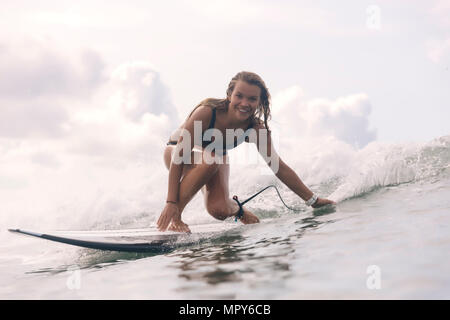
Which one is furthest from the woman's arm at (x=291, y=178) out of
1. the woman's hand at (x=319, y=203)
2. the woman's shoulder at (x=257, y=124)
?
the woman's shoulder at (x=257, y=124)

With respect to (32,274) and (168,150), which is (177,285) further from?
(168,150)

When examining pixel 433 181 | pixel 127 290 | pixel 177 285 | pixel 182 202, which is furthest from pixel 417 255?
pixel 433 181

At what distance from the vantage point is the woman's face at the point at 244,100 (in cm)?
362

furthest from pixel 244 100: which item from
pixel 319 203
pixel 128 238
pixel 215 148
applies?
pixel 128 238

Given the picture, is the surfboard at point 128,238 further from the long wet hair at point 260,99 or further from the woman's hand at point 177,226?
the long wet hair at point 260,99

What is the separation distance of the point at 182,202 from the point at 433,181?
3.37m

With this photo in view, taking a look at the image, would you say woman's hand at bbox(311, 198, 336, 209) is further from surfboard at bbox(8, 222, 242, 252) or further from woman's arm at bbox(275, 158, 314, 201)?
surfboard at bbox(8, 222, 242, 252)

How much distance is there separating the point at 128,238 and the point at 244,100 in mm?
1571

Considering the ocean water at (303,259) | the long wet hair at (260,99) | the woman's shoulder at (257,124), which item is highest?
the long wet hair at (260,99)

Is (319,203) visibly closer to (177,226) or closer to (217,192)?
(217,192)

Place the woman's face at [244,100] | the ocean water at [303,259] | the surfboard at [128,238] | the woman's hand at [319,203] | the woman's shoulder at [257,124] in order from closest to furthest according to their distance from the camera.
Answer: the ocean water at [303,259]
the surfboard at [128,238]
the woman's face at [244,100]
the woman's shoulder at [257,124]
the woman's hand at [319,203]

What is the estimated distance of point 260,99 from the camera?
12.6 ft

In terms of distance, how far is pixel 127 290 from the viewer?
7.16ft

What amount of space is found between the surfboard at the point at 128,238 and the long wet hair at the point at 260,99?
3.63 feet
